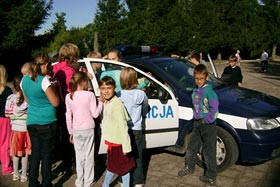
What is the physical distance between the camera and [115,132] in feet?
11.7

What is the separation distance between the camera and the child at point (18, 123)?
427cm

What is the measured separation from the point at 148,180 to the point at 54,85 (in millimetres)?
1821

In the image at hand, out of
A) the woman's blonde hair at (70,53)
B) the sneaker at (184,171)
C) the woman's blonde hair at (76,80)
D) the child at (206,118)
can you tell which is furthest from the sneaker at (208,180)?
the woman's blonde hair at (70,53)

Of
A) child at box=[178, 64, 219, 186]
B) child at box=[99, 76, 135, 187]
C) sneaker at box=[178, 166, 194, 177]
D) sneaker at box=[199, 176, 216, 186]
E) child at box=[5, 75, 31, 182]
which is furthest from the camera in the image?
sneaker at box=[178, 166, 194, 177]

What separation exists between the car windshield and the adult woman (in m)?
2.02

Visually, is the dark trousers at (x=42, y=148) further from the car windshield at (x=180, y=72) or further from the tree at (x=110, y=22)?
the tree at (x=110, y=22)

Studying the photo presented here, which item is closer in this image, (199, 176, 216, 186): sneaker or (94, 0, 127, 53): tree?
(199, 176, 216, 186): sneaker

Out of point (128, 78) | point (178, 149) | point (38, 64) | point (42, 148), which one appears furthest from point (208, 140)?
point (38, 64)

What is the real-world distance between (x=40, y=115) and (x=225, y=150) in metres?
2.51

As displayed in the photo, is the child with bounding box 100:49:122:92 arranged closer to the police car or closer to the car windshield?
the police car

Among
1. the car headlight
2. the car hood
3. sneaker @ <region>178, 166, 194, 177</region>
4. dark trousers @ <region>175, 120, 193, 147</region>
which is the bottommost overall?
sneaker @ <region>178, 166, 194, 177</region>

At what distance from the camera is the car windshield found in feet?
16.2

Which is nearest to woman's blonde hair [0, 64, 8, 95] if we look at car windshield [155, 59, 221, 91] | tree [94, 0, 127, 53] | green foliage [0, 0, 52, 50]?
car windshield [155, 59, 221, 91]

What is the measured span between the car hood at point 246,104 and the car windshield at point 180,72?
1.46 ft
